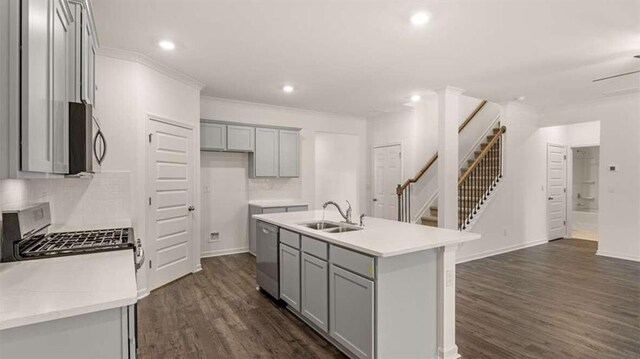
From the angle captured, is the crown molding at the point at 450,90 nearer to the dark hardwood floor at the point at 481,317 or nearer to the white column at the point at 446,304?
the dark hardwood floor at the point at 481,317

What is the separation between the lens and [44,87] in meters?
1.28

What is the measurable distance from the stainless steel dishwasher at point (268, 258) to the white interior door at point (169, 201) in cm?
119

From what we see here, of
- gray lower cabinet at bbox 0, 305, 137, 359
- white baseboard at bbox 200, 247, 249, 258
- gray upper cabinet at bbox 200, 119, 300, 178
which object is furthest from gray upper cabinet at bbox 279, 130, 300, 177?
gray lower cabinet at bbox 0, 305, 137, 359

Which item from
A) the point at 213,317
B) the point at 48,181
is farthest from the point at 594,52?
the point at 48,181

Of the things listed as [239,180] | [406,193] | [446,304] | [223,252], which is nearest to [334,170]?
[406,193]

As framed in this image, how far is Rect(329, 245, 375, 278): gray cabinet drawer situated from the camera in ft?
6.99

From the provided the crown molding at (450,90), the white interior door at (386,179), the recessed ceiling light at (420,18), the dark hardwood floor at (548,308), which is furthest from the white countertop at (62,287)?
the white interior door at (386,179)

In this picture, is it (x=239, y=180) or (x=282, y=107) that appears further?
(x=282, y=107)

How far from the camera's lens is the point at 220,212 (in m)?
5.55

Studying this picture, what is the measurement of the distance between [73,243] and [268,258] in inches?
75.2

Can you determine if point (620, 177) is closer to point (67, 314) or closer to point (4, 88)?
point (67, 314)

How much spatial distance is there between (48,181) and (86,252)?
143 centimetres

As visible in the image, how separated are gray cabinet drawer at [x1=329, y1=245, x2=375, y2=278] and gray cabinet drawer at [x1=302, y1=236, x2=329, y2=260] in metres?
0.09

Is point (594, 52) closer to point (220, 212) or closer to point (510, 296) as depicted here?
point (510, 296)
